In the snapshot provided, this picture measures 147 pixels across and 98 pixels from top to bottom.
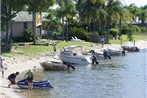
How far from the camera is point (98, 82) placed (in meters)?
42.7

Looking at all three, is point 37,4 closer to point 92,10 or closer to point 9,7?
point 9,7

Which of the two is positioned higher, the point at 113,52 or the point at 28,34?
the point at 28,34

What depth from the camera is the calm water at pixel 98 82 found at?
35494mm

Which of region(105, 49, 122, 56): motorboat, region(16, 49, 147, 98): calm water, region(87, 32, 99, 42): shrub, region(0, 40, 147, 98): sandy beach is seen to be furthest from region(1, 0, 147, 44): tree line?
region(0, 40, 147, 98): sandy beach

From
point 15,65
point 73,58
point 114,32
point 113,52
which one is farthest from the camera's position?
point 114,32

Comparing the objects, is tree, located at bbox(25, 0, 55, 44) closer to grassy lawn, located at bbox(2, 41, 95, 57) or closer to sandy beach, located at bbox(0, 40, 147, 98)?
grassy lawn, located at bbox(2, 41, 95, 57)

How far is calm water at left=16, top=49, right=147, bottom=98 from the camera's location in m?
35.5

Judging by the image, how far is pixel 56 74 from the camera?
4788 cm

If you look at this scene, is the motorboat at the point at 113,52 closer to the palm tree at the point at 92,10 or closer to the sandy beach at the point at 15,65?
the palm tree at the point at 92,10

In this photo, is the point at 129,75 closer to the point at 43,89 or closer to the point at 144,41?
the point at 43,89

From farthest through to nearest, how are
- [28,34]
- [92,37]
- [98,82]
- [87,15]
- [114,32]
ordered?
[114,32]
[87,15]
[92,37]
[28,34]
[98,82]

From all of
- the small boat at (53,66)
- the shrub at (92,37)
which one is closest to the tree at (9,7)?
the small boat at (53,66)

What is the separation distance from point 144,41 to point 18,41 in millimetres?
43337

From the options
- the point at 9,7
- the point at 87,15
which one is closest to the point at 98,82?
the point at 9,7
